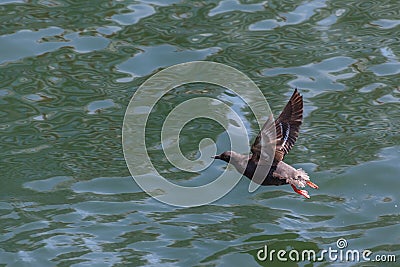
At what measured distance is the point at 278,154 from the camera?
9.76 metres

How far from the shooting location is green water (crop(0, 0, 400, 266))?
33.9 ft

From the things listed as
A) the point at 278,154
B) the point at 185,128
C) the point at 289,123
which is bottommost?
the point at 185,128

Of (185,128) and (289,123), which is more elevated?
(289,123)

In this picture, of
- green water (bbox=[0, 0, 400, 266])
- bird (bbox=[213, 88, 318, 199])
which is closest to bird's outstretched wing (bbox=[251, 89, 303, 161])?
bird (bbox=[213, 88, 318, 199])

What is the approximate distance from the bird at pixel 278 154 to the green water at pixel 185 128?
824 mm

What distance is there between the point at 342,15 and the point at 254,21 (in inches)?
50.9

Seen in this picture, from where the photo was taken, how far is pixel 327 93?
1288cm

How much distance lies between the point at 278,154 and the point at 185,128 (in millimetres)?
2814

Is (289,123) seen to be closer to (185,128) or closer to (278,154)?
(278,154)

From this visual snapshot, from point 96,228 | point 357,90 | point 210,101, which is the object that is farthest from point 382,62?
point 96,228

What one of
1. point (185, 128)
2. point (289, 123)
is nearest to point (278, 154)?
point (289, 123)

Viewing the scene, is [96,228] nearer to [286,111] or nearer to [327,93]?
[286,111]

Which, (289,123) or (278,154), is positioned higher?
(289,123)

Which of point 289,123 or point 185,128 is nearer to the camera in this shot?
point 289,123
